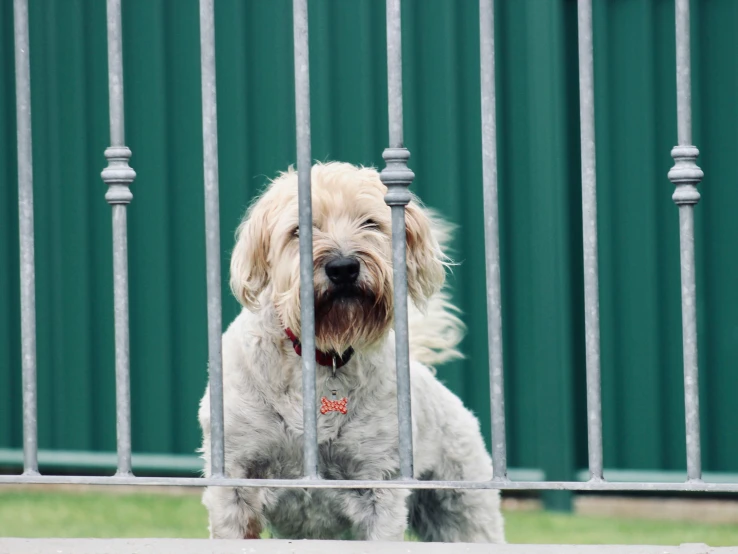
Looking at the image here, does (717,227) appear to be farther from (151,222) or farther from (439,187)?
(151,222)

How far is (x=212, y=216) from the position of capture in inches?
89.6

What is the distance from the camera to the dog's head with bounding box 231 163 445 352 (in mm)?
3289

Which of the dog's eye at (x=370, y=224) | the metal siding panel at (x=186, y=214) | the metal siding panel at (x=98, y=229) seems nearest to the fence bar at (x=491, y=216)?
the dog's eye at (x=370, y=224)

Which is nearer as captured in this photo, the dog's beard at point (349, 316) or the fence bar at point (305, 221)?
the fence bar at point (305, 221)

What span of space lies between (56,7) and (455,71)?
223 centimetres

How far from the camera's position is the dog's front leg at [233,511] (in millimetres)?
3283

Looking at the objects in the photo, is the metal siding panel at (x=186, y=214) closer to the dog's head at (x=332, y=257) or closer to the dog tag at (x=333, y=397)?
the dog's head at (x=332, y=257)

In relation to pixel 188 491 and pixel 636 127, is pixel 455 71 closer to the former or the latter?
pixel 636 127

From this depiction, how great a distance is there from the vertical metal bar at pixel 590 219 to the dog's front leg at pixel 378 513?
122cm

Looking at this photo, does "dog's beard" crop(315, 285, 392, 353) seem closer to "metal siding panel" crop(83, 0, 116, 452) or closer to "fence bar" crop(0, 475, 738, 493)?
"fence bar" crop(0, 475, 738, 493)

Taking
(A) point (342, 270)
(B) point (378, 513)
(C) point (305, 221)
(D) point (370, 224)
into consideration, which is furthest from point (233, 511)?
(C) point (305, 221)

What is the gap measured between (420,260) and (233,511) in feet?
3.32

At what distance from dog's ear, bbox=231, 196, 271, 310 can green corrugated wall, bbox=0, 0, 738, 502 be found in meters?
2.06

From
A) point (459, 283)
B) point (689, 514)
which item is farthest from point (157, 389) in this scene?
point (689, 514)
